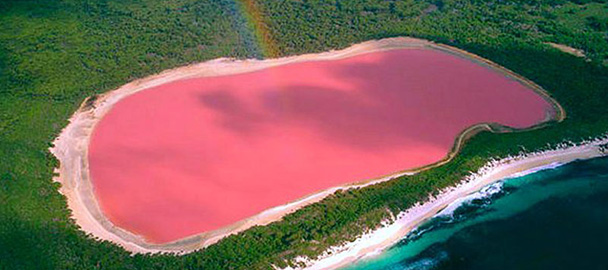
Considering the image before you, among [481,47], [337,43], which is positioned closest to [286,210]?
[337,43]

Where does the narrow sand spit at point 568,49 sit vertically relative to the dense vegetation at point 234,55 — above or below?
above

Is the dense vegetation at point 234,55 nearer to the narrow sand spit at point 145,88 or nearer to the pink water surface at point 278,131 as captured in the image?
the narrow sand spit at point 145,88

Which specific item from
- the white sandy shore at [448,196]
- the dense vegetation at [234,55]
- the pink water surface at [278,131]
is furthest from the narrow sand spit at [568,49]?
the white sandy shore at [448,196]

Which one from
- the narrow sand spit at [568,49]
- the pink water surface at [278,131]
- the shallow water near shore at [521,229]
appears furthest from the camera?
the narrow sand spit at [568,49]

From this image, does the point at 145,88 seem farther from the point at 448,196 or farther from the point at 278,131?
the point at 448,196

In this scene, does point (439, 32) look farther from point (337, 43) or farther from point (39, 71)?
point (39, 71)

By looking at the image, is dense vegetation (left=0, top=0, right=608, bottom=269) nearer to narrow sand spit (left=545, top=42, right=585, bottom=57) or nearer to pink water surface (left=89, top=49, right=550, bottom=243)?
narrow sand spit (left=545, top=42, right=585, bottom=57)
